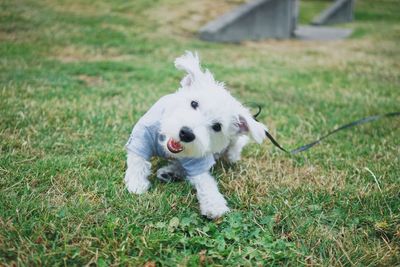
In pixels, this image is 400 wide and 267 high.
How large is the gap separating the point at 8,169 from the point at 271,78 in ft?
16.5

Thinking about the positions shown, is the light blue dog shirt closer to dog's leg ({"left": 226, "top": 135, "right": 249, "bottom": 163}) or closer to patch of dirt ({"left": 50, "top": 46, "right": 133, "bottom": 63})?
dog's leg ({"left": 226, "top": 135, "right": 249, "bottom": 163})

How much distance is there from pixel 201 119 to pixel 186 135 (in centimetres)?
19

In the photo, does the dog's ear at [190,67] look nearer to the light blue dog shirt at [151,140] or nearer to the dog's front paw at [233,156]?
the light blue dog shirt at [151,140]

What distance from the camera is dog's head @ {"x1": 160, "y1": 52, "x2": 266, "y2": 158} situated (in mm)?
2756

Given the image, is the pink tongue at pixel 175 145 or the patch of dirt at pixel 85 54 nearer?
the pink tongue at pixel 175 145

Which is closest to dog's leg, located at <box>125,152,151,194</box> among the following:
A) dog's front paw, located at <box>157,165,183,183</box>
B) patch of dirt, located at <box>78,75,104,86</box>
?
dog's front paw, located at <box>157,165,183,183</box>

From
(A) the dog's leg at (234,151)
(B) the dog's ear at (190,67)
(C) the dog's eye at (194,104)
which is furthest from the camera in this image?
(A) the dog's leg at (234,151)

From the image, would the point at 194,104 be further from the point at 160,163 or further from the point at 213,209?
the point at 160,163

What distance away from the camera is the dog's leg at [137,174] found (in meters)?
3.06

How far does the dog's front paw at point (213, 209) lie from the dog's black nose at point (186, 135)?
50cm

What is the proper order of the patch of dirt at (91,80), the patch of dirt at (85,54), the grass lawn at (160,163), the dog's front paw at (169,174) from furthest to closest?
the patch of dirt at (85,54)
the patch of dirt at (91,80)
the dog's front paw at (169,174)
the grass lawn at (160,163)

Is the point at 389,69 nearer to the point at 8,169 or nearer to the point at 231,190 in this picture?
the point at 231,190

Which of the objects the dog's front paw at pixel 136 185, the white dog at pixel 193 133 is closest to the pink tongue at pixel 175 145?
the white dog at pixel 193 133

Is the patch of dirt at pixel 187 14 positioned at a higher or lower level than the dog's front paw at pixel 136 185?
lower
